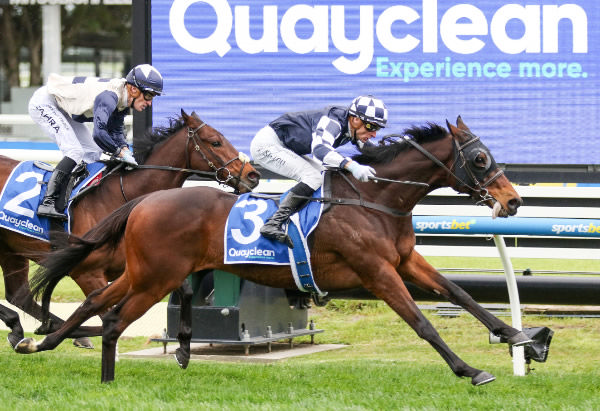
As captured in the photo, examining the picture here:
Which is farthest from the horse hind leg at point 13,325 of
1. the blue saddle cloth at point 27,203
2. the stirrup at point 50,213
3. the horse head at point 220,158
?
the horse head at point 220,158

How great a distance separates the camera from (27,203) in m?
7.18

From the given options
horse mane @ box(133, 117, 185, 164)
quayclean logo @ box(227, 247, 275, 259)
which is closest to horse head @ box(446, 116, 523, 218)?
quayclean logo @ box(227, 247, 275, 259)

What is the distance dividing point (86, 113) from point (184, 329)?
173 centimetres

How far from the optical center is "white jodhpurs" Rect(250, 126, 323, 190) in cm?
647

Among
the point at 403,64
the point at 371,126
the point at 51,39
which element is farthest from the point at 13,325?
the point at 51,39

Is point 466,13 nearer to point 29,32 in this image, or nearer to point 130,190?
point 130,190

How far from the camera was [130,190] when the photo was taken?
7.26 meters

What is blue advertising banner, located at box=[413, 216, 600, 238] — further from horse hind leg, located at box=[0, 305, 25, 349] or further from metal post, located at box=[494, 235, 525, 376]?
horse hind leg, located at box=[0, 305, 25, 349]

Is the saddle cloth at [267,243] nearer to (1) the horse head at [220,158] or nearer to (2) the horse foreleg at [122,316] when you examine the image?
(2) the horse foreleg at [122,316]

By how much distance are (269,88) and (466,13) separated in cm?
Result: 170

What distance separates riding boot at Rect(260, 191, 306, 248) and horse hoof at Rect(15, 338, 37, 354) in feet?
5.59

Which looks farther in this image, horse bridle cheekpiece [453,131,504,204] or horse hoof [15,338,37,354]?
horse hoof [15,338,37,354]

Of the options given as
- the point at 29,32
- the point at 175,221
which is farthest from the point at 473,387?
the point at 29,32

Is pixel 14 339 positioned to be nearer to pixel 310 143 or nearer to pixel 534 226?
pixel 310 143
